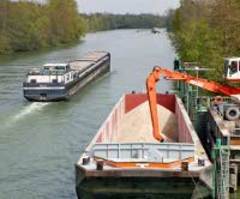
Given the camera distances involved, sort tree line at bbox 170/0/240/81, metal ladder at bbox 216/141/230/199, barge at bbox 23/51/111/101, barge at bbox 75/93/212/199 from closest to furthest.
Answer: barge at bbox 75/93/212/199, metal ladder at bbox 216/141/230/199, tree line at bbox 170/0/240/81, barge at bbox 23/51/111/101

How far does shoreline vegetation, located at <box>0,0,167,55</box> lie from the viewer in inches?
4242

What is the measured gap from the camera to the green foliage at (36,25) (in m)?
108

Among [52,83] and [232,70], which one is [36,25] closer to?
[52,83]

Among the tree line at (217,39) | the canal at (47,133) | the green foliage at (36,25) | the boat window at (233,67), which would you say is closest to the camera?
the canal at (47,133)

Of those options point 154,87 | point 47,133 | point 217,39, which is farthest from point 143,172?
point 217,39

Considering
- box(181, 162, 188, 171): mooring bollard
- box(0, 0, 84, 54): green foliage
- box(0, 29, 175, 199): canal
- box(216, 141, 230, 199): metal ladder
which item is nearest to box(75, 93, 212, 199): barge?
box(181, 162, 188, 171): mooring bollard

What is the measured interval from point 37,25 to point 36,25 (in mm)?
636

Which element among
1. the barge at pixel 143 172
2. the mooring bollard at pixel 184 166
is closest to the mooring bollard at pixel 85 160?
the barge at pixel 143 172

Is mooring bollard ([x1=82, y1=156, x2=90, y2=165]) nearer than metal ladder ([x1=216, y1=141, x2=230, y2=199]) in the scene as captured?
Yes

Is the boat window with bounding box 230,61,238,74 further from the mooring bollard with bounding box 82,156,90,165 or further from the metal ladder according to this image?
the mooring bollard with bounding box 82,156,90,165

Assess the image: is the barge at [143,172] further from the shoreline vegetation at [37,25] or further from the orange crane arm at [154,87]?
the shoreline vegetation at [37,25]

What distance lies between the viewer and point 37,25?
402 ft

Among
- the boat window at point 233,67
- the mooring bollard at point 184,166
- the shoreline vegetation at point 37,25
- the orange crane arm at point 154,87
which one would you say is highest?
the boat window at point 233,67

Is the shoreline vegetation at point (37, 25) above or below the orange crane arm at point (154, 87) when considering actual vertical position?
below
